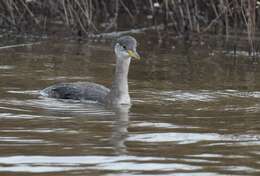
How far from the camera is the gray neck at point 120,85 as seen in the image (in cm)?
1164

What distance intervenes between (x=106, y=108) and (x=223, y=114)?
1664 millimetres

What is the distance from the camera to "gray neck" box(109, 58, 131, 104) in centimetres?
1164

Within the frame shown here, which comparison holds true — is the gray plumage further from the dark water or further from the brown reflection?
the brown reflection

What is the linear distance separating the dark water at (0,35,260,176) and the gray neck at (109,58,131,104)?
0.29 metres

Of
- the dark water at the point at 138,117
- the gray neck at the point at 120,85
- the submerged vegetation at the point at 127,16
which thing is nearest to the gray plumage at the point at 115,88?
the gray neck at the point at 120,85

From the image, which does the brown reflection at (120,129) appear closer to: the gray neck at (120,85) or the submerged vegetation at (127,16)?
the gray neck at (120,85)

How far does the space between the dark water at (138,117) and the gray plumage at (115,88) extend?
18 cm

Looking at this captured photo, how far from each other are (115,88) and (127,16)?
1015 centimetres

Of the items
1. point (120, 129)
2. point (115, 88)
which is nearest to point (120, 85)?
point (115, 88)

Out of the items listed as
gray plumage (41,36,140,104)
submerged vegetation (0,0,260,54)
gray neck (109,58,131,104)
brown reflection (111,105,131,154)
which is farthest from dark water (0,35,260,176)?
submerged vegetation (0,0,260,54)

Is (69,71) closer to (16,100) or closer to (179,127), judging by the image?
(16,100)

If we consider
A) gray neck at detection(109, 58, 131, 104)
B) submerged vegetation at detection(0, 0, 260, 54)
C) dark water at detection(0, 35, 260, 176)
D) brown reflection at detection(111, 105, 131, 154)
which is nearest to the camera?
dark water at detection(0, 35, 260, 176)

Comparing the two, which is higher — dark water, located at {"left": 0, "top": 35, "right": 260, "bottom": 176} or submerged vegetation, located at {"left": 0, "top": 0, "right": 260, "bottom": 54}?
submerged vegetation, located at {"left": 0, "top": 0, "right": 260, "bottom": 54}

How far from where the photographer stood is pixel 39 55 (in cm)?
1573
